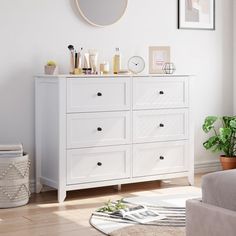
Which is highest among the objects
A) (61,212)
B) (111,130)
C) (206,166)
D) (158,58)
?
(158,58)

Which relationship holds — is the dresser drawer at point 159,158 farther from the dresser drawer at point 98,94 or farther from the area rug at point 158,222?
the dresser drawer at point 98,94

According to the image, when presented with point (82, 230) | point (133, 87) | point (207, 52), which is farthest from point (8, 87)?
point (207, 52)

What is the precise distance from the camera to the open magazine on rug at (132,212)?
157 inches

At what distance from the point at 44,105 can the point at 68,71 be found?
0.40 m

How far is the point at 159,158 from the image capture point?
4.99 m

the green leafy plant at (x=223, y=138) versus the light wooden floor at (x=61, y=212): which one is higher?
the green leafy plant at (x=223, y=138)

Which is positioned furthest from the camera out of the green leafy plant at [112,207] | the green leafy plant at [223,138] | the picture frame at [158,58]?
the green leafy plant at [223,138]

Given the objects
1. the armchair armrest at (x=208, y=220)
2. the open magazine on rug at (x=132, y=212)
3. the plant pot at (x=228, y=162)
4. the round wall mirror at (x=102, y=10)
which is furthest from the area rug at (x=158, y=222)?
the round wall mirror at (x=102, y=10)

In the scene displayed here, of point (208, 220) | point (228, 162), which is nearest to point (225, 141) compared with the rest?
point (228, 162)

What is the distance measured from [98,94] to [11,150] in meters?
0.77

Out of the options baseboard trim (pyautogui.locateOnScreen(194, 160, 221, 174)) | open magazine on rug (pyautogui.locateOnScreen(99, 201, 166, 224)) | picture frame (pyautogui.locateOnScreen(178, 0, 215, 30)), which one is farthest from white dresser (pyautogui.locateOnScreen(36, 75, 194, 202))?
picture frame (pyautogui.locateOnScreen(178, 0, 215, 30))

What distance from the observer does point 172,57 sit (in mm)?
5523

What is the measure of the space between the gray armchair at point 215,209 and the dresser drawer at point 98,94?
5.44 feet

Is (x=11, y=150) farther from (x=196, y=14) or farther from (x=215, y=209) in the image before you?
(x=196, y=14)
